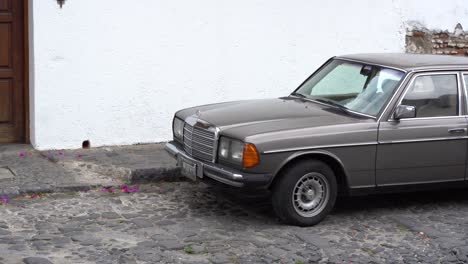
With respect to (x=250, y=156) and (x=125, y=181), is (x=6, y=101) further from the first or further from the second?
(x=250, y=156)

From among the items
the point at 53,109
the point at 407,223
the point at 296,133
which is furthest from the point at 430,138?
the point at 53,109

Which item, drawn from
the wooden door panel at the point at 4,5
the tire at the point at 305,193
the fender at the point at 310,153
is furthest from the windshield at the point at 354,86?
the wooden door panel at the point at 4,5

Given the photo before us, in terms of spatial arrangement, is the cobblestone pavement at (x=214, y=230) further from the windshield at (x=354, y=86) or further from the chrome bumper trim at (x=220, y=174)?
the windshield at (x=354, y=86)

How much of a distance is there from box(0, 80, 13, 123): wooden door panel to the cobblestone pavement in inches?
87.6

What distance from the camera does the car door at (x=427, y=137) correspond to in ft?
25.4

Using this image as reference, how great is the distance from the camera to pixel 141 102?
1052 cm

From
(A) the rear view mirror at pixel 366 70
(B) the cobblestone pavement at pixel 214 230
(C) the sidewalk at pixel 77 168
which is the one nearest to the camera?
(B) the cobblestone pavement at pixel 214 230

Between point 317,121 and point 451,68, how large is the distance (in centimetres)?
163

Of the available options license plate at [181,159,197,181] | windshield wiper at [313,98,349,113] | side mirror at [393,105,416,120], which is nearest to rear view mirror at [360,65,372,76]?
windshield wiper at [313,98,349,113]

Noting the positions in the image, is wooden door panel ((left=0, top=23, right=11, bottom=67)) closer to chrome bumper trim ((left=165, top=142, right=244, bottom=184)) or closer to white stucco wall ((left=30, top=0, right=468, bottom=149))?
white stucco wall ((left=30, top=0, right=468, bottom=149))

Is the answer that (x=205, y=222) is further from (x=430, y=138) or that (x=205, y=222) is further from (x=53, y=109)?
(x=53, y=109)

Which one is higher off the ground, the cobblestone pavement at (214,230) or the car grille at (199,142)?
the car grille at (199,142)

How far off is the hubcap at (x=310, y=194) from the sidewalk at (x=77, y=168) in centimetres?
215

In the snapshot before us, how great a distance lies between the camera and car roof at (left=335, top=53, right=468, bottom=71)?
815cm
